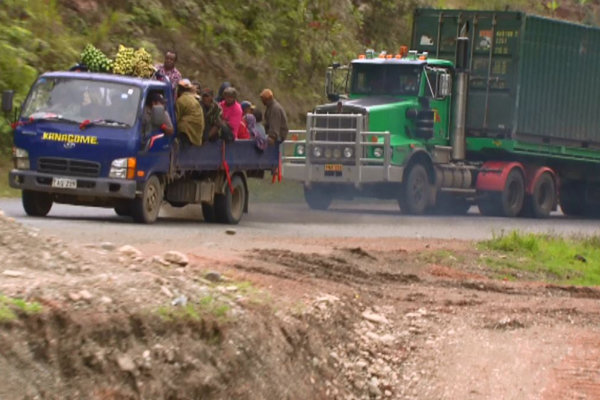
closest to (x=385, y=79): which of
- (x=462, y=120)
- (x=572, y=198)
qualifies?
(x=462, y=120)

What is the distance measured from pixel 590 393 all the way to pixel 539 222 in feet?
61.8

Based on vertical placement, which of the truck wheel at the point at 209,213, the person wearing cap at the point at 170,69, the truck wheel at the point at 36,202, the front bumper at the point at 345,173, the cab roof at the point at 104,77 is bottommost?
the truck wheel at the point at 209,213

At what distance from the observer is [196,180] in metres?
20.7

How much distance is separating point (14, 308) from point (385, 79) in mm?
21330

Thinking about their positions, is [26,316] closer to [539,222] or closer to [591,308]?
[591,308]

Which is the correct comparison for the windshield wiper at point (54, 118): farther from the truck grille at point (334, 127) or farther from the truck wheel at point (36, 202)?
the truck grille at point (334, 127)

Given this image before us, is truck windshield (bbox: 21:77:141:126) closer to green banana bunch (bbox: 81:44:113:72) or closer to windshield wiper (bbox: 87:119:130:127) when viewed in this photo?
windshield wiper (bbox: 87:119:130:127)

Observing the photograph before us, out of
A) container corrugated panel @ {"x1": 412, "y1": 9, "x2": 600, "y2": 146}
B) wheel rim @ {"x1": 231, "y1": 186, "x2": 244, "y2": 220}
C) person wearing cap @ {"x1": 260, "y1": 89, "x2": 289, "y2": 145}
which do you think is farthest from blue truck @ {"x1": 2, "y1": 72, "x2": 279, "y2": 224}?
container corrugated panel @ {"x1": 412, "y1": 9, "x2": 600, "y2": 146}

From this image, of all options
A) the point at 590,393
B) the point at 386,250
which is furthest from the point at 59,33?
the point at 590,393

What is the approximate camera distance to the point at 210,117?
807 inches

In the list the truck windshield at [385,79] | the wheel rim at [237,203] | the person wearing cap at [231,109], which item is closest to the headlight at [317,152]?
the truck windshield at [385,79]

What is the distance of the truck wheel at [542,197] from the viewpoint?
30.7 metres

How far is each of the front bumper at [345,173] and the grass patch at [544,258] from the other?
647cm

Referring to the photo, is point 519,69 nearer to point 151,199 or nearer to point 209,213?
point 209,213
